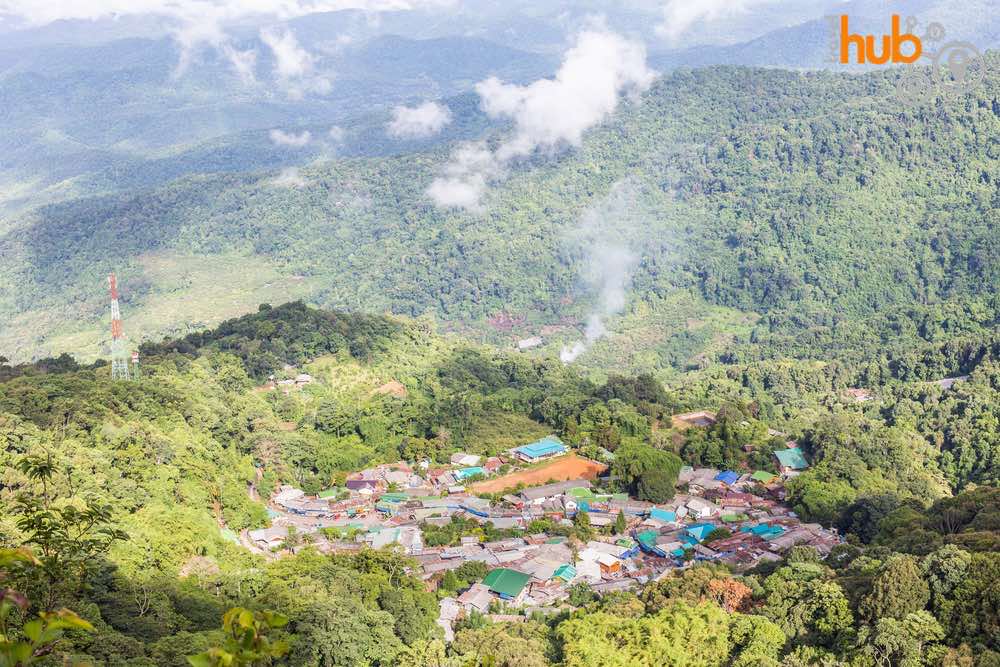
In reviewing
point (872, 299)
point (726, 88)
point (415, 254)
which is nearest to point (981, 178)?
point (872, 299)

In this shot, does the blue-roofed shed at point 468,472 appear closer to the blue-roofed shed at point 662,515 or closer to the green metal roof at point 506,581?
the blue-roofed shed at point 662,515

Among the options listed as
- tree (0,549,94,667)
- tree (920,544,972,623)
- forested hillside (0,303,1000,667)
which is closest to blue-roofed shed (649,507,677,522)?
forested hillside (0,303,1000,667)

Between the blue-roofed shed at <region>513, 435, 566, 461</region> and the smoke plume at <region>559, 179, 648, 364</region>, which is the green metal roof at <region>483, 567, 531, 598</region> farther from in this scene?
the smoke plume at <region>559, 179, 648, 364</region>

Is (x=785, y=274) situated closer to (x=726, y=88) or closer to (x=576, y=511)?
(x=726, y=88)

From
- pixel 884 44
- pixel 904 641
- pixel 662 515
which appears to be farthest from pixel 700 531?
pixel 884 44

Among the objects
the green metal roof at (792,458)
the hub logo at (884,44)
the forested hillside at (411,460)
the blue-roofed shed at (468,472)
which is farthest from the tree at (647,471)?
the hub logo at (884,44)

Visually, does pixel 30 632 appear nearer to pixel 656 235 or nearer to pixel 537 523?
pixel 537 523
